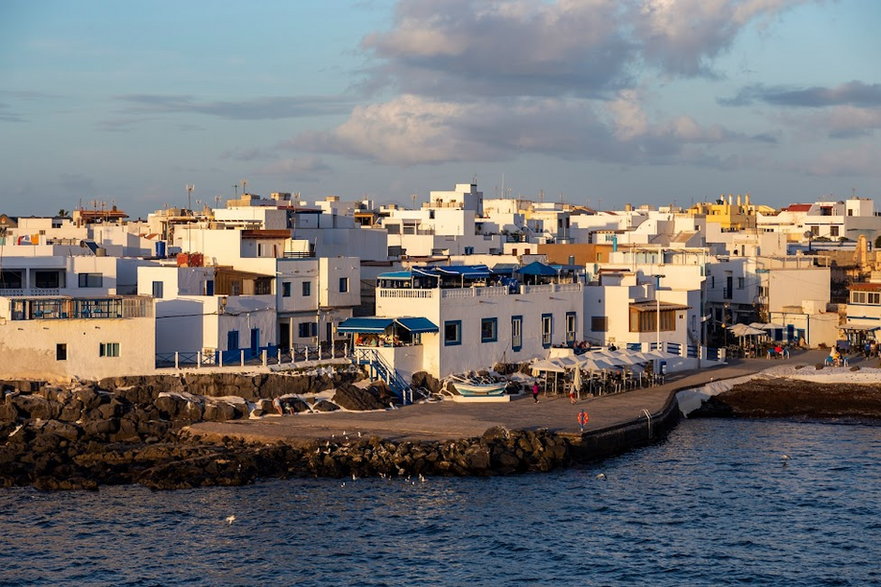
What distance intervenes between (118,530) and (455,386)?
18096 mm

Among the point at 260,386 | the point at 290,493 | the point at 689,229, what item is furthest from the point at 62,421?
the point at 689,229

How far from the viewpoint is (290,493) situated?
40250mm

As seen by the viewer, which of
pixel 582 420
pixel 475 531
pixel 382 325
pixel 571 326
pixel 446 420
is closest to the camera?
pixel 475 531

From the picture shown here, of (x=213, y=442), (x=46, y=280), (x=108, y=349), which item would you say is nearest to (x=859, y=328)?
(x=213, y=442)

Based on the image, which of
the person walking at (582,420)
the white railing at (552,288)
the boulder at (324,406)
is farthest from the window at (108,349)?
the white railing at (552,288)

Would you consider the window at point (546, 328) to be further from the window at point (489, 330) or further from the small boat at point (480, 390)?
the small boat at point (480, 390)

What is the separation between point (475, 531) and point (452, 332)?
1748 centimetres

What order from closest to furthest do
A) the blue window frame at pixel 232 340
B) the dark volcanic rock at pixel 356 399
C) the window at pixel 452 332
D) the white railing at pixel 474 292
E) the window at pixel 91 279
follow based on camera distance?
1. the dark volcanic rock at pixel 356 399
2. the blue window frame at pixel 232 340
3. the window at pixel 452 332
4. the white railing at pixel 474 292
5. the window at pixel 91 279

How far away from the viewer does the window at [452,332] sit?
176ft

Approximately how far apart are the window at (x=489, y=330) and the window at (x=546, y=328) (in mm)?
3497

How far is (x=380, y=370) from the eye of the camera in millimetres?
51875

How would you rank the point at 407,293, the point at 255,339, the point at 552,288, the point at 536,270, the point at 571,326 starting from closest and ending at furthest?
the point at 407,293 < the point at 255,339 < the point at 536,270 < the point at 552,288 < the point at 571,326

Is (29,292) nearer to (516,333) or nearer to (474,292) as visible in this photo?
(474,292)

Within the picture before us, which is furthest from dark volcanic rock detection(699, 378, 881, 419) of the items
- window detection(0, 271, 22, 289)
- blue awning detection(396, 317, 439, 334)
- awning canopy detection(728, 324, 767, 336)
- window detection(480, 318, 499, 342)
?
window detection(0, 271, 22, 289)
